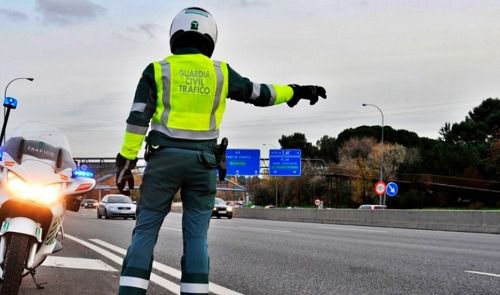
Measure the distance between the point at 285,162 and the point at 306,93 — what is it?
1677 inches

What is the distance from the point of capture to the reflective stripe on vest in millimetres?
4109

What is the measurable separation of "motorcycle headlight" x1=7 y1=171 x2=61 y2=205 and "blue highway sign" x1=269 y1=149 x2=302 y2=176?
1646 inches

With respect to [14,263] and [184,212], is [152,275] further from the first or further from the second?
[184,212]

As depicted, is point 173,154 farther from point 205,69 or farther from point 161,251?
point 161,251

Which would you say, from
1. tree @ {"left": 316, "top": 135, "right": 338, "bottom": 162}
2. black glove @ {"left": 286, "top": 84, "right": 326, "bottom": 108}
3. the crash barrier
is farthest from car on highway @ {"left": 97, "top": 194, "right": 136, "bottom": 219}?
tree @ {"left": 316, "top": 135, "right": 338, "bottom": 162}

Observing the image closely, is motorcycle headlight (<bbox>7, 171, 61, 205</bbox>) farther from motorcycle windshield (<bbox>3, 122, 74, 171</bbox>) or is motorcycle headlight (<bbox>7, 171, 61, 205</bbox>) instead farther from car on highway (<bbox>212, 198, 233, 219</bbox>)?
car on highway (<bbox>212, 198, 233, 219</bbox>)

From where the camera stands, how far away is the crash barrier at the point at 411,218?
20188 mm

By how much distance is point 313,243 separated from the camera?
1269cm

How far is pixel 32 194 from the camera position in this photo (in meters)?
5.11

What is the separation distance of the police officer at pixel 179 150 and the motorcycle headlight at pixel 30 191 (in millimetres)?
1177

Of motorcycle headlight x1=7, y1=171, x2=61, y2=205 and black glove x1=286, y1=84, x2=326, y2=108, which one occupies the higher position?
black glove x1=286, y1=84, x2=326, y2=108

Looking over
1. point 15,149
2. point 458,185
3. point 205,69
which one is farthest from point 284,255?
point 458,185

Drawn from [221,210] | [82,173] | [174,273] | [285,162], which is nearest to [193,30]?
[82,173]

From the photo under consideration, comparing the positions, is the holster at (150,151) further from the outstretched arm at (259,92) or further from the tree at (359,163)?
the tree at (359,163)
